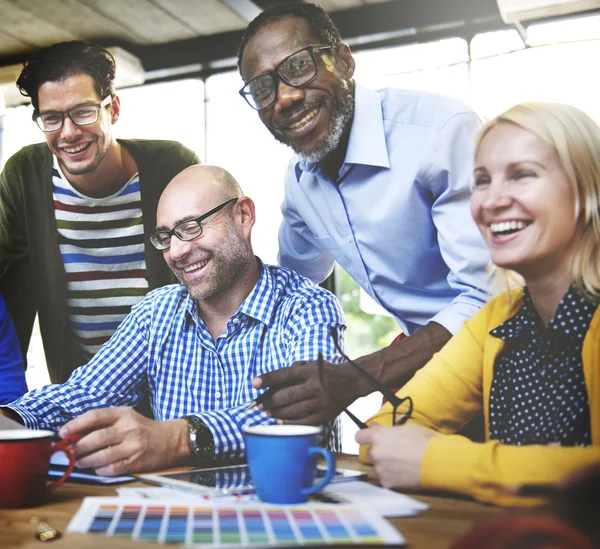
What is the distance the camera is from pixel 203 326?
1373mm

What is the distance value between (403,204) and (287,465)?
0.74 metres

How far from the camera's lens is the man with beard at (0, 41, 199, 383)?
168 centimetres

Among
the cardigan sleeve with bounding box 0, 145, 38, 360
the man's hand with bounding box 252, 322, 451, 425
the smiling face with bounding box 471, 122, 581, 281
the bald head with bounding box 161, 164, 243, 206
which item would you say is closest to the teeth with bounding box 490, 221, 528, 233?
the smiling face with bounding box 471, 122, 581, 281

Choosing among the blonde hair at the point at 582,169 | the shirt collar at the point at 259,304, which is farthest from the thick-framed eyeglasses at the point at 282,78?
the blonde hair at the point at 582,169

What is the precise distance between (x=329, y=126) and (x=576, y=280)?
696 mm

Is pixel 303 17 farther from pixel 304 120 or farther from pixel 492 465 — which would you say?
pixel 492 465

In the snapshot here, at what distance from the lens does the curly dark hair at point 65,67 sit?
1.62m

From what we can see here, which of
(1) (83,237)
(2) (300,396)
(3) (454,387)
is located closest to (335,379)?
Answer: (2) (300,396)

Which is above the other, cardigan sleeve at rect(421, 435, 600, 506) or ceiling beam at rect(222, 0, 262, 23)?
ceiling beam at rect(222, 0, 262, 23)

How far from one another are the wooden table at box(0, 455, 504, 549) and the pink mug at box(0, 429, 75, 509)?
0.01m

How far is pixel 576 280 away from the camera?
2.72 feet

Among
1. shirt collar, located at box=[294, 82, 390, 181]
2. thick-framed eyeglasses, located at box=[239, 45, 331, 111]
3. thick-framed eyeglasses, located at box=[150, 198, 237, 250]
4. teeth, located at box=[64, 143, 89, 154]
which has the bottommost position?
thick-framed eyeglasses, located at box=[150, 198, 237, 250]

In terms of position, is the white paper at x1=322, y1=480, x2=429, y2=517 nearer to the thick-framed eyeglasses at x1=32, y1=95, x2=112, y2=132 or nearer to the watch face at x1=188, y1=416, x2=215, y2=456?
the watch face at x1=188, y1=416, x2=215, y2=456

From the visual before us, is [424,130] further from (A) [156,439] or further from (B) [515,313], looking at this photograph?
(A) [156,439]
